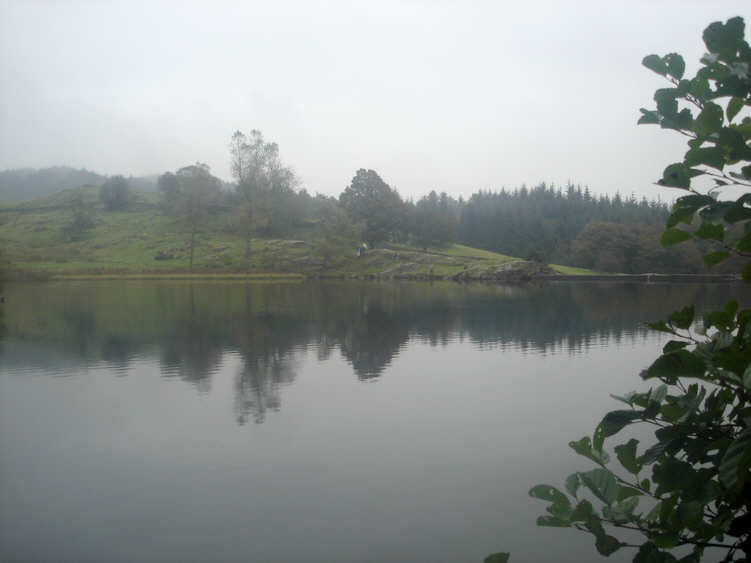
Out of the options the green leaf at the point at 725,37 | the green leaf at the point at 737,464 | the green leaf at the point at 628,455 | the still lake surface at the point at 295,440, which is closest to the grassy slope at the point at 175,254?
the still lake surface at the point at 295,440

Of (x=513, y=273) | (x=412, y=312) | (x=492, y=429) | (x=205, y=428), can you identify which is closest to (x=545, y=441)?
(x=492, y=429)

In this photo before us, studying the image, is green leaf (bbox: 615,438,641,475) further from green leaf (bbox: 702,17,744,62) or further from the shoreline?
the shoreline

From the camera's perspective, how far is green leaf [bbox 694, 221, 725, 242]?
181cm

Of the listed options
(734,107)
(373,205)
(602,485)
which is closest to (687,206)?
(734,107)

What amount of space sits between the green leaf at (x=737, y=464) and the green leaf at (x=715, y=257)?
0.64m

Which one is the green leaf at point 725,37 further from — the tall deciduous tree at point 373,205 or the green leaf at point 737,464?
the tall deciduous tree at point 373,205

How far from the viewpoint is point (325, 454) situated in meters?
8.62

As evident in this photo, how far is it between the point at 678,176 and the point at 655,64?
0.43m

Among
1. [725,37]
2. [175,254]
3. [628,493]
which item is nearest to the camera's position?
[725,37]

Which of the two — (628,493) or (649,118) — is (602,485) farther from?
(649,118)

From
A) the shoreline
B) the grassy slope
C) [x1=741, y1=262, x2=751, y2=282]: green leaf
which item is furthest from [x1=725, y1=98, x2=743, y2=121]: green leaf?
the grassy slope

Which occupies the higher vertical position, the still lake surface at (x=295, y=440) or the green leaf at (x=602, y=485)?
the green leaf at (x=602, y=485)

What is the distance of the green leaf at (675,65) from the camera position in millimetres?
1898

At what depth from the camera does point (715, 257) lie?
2.02 meters
